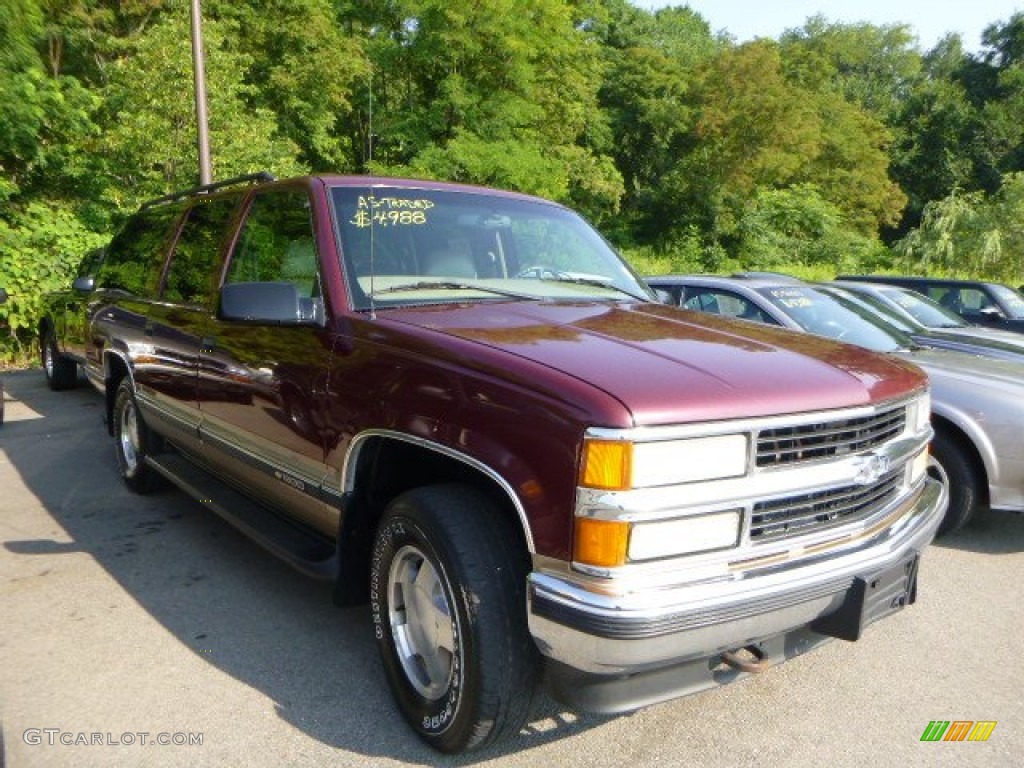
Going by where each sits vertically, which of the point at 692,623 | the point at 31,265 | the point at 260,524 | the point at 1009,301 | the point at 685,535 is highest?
the point at 31,265

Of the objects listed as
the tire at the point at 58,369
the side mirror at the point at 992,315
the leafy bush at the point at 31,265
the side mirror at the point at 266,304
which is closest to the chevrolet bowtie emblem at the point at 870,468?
the side mirror at the point at 266,304

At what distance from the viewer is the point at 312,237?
3326mm

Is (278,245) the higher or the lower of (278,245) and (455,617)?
the higher

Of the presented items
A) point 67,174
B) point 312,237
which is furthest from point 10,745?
point 67,174

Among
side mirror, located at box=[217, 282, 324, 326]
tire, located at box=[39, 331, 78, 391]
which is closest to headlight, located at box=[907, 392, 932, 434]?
side mirror, located at box=[217, 282, 324, 326]

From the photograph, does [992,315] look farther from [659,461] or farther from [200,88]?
[200,88]

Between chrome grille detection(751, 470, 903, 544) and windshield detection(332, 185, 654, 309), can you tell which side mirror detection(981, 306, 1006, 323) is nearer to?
windshield detection(332, 185, 654, 309)

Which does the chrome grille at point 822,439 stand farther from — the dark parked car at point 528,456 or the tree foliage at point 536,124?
the tree foliage at point 536,124

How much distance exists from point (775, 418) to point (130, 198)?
14513 millimetres

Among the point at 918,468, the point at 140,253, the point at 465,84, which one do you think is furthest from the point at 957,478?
the point at 465,84

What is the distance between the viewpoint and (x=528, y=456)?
7.26 ft

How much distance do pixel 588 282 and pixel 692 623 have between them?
200 centimetres

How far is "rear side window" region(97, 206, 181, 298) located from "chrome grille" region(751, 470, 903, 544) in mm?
3917

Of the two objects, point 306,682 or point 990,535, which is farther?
point 990,535
